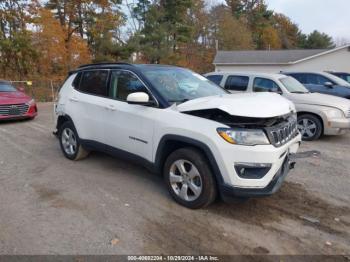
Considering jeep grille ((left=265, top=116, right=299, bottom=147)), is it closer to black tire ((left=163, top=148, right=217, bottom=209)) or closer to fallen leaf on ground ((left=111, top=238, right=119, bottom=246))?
black tire ((left=163, top=148, right=217, bottom=209))

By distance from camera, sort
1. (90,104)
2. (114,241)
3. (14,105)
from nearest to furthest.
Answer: (114,241) < (90,104) < (14,105)

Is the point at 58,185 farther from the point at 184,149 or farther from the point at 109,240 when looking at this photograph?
the point at 184,149

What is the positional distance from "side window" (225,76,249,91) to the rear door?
4.54m

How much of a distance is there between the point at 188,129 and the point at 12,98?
27.8ft

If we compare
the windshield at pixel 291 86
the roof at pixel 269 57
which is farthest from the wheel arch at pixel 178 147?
the roof at pixel 269 57

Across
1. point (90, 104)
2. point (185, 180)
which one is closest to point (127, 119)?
point (90, 104)

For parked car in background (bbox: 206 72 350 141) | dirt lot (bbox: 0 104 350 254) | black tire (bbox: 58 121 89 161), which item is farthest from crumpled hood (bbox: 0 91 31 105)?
parked car in background (bbox: 206 72 350 141)

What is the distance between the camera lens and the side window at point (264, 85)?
8.04m

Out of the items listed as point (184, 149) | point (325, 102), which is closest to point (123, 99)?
point (184, 149)

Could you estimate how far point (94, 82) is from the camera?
5.22 meters

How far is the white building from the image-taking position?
28281 millimetres

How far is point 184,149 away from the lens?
3.77 meters

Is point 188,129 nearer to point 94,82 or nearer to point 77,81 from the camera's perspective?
point 94,82

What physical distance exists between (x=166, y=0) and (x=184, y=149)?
3353 cm
